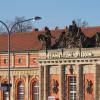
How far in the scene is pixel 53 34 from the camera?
64938mm

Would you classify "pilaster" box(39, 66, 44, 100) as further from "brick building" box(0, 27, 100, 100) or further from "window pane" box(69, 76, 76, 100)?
"window pane" box(69, 76, 76, 100)

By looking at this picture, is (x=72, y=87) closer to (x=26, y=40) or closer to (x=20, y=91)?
(x=20, y=91)

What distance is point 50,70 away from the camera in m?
59.5

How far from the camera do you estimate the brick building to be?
184 feet

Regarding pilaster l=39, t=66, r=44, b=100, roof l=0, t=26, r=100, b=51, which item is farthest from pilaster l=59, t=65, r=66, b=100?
roof l=0, t=26, r=100, b=51

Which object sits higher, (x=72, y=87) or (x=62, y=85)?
(x=62, y=85)

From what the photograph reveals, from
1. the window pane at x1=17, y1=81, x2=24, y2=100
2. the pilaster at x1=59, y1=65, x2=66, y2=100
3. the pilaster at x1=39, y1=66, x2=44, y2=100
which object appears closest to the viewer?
the pilaster at x1=59, y1=65, x2=66, y2=100

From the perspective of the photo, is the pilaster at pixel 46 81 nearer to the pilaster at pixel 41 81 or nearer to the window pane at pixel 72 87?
the pilaster at pixel 41 81

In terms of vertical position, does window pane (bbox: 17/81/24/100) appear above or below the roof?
below

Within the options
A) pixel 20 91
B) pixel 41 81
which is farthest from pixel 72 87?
pixel 20 91

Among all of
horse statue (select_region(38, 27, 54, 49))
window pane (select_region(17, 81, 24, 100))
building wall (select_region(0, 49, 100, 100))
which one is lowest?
window pane (select_region(17, 81, 24, 100))

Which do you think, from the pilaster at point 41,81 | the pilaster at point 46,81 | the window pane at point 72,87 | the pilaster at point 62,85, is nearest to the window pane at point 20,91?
the pilaster at point 41,81

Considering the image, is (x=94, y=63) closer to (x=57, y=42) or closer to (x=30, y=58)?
(x=57, y=42)

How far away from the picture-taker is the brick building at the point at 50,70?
56.0 meters
